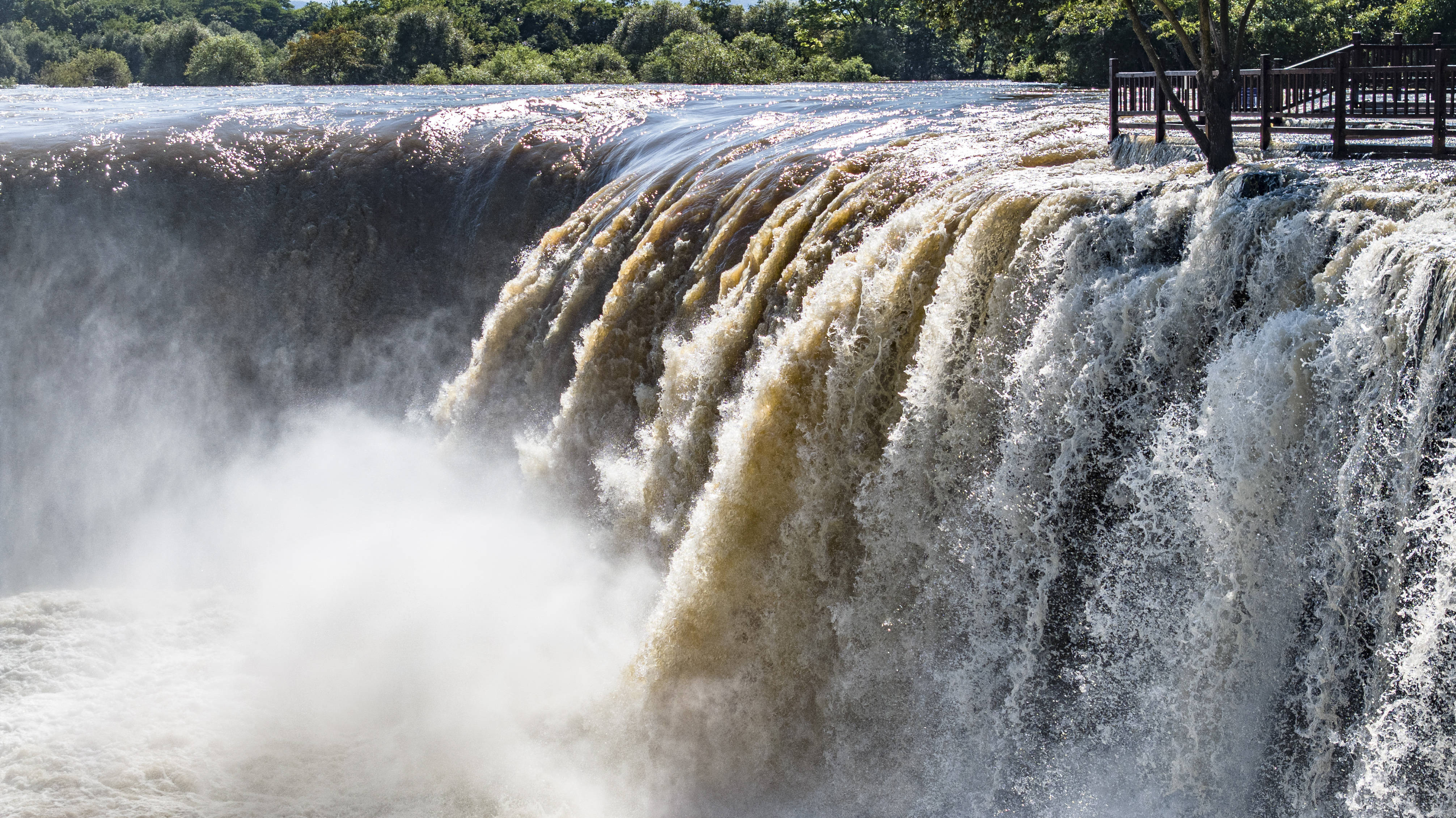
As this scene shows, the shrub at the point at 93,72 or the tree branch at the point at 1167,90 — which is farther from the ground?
the shrub at the point at 93,72

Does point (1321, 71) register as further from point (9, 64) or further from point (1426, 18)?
point (9, 64)

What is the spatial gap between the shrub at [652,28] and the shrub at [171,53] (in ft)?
62.7

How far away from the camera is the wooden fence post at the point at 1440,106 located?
806 centimetres

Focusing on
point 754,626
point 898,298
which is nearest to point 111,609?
point 754,626

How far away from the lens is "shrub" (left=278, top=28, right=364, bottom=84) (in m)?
44.9

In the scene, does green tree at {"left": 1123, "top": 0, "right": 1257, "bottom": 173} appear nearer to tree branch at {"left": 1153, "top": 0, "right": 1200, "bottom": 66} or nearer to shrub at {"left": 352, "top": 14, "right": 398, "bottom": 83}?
tree branch at {"left": 1153, "top": 0, "right": 1200, "bottom": 66}

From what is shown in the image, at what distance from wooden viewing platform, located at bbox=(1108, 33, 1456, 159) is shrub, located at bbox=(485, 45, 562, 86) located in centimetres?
3080

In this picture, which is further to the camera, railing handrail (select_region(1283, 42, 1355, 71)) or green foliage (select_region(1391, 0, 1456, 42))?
green foliage (select_region(1391, 0, 1456, 42))

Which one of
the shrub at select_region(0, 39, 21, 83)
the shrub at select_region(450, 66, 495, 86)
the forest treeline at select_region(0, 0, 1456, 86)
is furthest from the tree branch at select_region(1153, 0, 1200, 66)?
the shrub at select_region(0, 39, 21, 83)

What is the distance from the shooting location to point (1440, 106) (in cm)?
815

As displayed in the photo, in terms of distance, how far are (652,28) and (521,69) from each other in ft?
24.3

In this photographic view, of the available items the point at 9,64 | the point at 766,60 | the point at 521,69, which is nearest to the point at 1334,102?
the point at 766,60

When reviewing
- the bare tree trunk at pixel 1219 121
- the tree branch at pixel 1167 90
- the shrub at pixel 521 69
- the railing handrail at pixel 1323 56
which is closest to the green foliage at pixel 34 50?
the shrub at pixel 521 69

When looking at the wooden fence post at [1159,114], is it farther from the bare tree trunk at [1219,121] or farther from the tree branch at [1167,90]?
the bare tree trunk at [1219,121]
